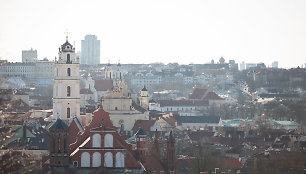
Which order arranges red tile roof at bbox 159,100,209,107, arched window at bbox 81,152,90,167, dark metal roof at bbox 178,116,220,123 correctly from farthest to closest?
red tile roof at bbox 159,100,209,107
dark metal roof at bbox 178,116,220,123
arched window at bbox 81,152,90,167

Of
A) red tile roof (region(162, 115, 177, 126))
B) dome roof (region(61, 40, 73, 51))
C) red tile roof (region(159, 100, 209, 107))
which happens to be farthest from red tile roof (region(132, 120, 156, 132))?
red tile roof (region(159, 100, 209, 107))

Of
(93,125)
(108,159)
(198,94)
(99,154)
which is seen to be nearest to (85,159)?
(99,154)


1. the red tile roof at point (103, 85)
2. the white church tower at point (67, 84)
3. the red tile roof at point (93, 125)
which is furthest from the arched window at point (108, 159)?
the red tile roof at point (103, 85)

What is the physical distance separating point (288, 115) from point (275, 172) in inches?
2150

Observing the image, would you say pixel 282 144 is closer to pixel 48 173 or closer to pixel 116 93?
pixel 116 93

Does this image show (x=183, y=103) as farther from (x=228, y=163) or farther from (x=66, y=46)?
(x=228, y=163)

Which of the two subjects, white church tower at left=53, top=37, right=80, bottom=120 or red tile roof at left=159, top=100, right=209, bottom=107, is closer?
white church tower at left=53, top=37, right=80, bottom=120

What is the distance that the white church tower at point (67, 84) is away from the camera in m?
72.6

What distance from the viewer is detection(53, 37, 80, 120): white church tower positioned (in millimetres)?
72625

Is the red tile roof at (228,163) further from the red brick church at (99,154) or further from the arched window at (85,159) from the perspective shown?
the arched window at (85,159)

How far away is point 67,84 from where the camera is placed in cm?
7312

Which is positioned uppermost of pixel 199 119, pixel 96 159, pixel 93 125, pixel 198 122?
pixel 93 125

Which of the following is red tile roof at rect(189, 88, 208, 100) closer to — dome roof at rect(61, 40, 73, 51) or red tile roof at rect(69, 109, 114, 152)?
dome roof at rect(61, 40, 73, 51)

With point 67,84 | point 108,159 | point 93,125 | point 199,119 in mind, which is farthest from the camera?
point 199,119
